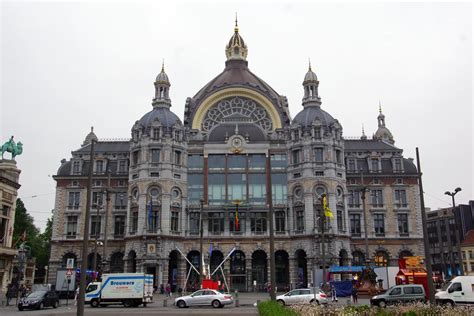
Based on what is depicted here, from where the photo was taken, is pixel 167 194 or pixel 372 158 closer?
pixel 167 194

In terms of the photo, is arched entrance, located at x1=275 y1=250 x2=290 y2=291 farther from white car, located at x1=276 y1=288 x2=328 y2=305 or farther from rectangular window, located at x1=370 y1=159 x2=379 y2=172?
white car, located at x1=276 y1=288 x2=328 y2=305

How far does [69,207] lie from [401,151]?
5115cm

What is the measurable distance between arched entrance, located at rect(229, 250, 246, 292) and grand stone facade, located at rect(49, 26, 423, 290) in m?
0.14

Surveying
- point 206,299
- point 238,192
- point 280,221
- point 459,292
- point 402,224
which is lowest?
point 206,299

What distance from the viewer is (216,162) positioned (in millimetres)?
68688

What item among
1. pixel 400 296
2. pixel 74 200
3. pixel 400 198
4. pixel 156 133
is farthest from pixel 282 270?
pixel 400 296

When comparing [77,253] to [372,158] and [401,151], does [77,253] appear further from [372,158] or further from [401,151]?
[401,151]

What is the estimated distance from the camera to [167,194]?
214 feet

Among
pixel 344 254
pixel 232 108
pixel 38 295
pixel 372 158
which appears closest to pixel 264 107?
pixel 232 108

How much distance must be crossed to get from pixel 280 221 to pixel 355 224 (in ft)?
39.6

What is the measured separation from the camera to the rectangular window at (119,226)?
228ft

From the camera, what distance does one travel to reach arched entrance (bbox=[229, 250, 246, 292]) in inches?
2544

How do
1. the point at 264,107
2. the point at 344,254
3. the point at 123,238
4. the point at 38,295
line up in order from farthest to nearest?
the point at 264,107 → the point at 123,238 → the point at 344,254 → the point at 38,295

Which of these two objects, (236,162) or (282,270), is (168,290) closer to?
(282,270)
